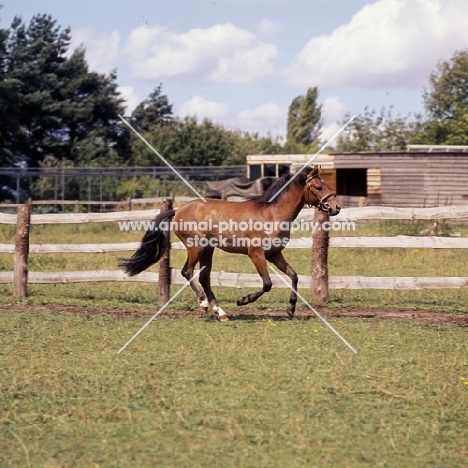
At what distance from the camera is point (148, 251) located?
10492mm

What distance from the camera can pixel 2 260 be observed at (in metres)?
16.5

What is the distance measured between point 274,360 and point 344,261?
1000 cm

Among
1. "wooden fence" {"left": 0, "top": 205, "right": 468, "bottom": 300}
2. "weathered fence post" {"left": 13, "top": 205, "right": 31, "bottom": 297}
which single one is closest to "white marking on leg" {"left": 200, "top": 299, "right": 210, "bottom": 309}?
"wooden fence" {"left": 0, "top": 205, "right": 468, "bottom": 300}

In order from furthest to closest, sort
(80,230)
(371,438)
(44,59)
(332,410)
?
(44,59) → (80,230) → (332,410) → (371,438)

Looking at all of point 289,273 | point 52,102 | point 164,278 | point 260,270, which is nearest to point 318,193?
point 289,273

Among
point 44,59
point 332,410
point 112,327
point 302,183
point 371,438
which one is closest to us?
point 371,438

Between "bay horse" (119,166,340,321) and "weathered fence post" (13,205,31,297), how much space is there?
2856mm

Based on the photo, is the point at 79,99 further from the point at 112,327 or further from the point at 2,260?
the point at 112,327

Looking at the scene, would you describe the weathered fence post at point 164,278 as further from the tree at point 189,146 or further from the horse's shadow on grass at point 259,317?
the tree at point 189,146

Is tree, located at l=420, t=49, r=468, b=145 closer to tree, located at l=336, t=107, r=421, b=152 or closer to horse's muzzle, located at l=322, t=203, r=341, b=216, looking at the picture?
tree, located at l=336, t=107, r=421, b=152

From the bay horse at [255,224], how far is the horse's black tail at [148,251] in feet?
0.95

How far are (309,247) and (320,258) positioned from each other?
0.25 m

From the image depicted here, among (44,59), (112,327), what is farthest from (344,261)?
(44,59)

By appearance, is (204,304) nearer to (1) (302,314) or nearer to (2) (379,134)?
(1) (302,314)
